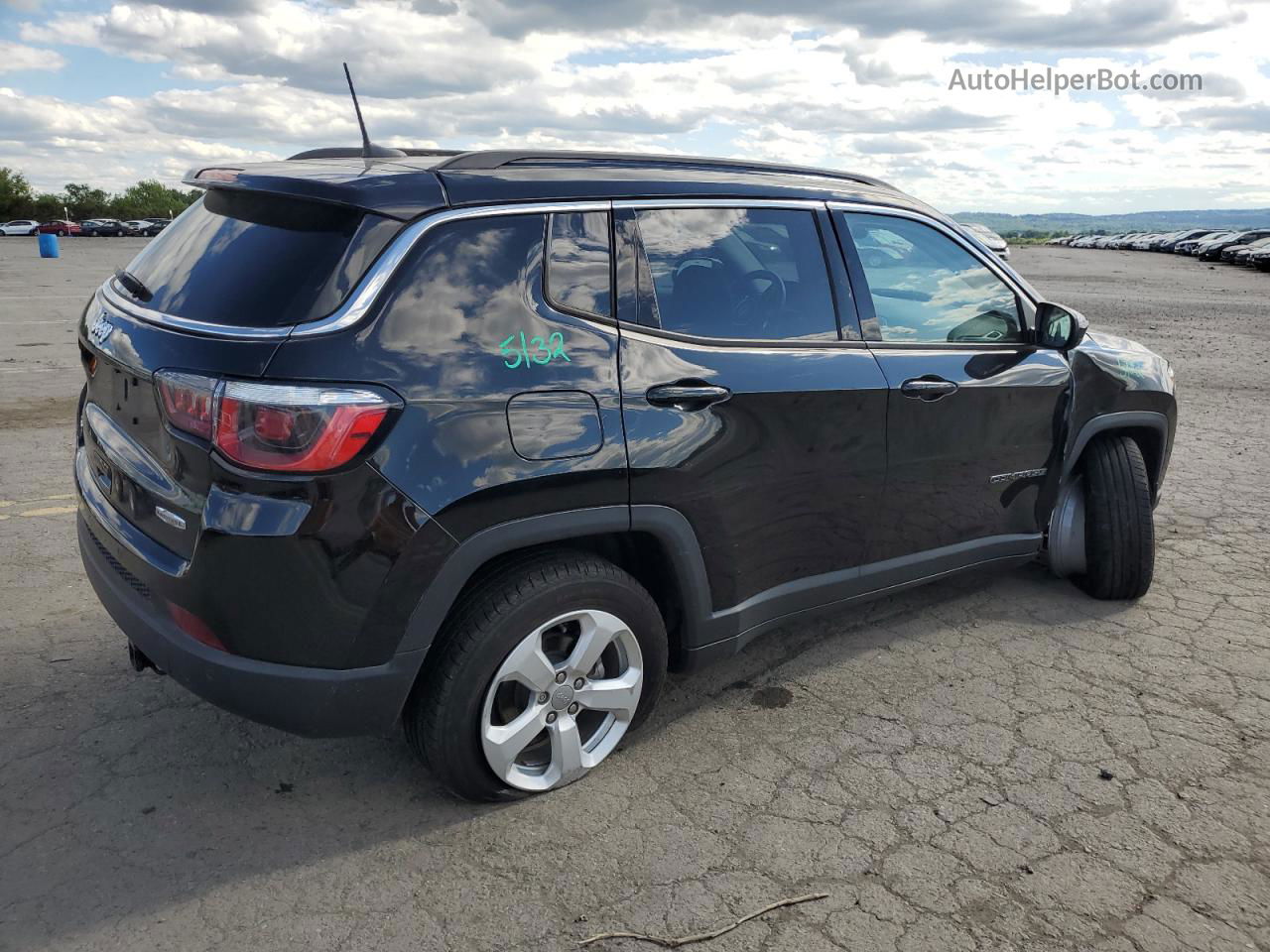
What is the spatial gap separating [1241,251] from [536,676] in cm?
4751

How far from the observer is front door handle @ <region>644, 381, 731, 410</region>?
9.69 feet

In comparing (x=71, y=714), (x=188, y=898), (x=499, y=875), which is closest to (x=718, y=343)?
(x=499, y=875)

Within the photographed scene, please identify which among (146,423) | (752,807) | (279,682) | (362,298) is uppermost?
(362,298)

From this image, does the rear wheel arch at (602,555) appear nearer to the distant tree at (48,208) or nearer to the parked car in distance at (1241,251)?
the parked car in distance at (1241,251)

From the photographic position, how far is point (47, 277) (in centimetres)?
2244

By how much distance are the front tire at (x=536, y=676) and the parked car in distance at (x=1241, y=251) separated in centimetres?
4568

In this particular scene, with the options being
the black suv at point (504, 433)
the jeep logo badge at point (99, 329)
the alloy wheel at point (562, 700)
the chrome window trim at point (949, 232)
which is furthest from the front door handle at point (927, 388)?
the jeep logo badge at point (99, 329)

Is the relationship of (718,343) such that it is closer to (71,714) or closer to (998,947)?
(998,947)

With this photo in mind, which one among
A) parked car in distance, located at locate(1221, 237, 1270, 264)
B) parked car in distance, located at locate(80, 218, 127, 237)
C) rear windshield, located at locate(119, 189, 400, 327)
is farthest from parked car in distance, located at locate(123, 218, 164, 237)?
rear windshield, located at locate(119, 189, 400, 327)

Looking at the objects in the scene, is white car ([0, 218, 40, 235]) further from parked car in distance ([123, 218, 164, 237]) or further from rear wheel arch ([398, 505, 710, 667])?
rear wheel arch ([398, 505, 710, 667])

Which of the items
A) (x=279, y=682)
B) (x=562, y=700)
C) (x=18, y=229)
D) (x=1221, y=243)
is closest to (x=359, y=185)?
(x=279, y=682)

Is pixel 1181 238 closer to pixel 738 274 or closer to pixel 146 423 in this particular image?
pixel 738 274

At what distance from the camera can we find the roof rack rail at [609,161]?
2870 millimetres

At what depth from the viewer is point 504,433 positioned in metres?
2.64
